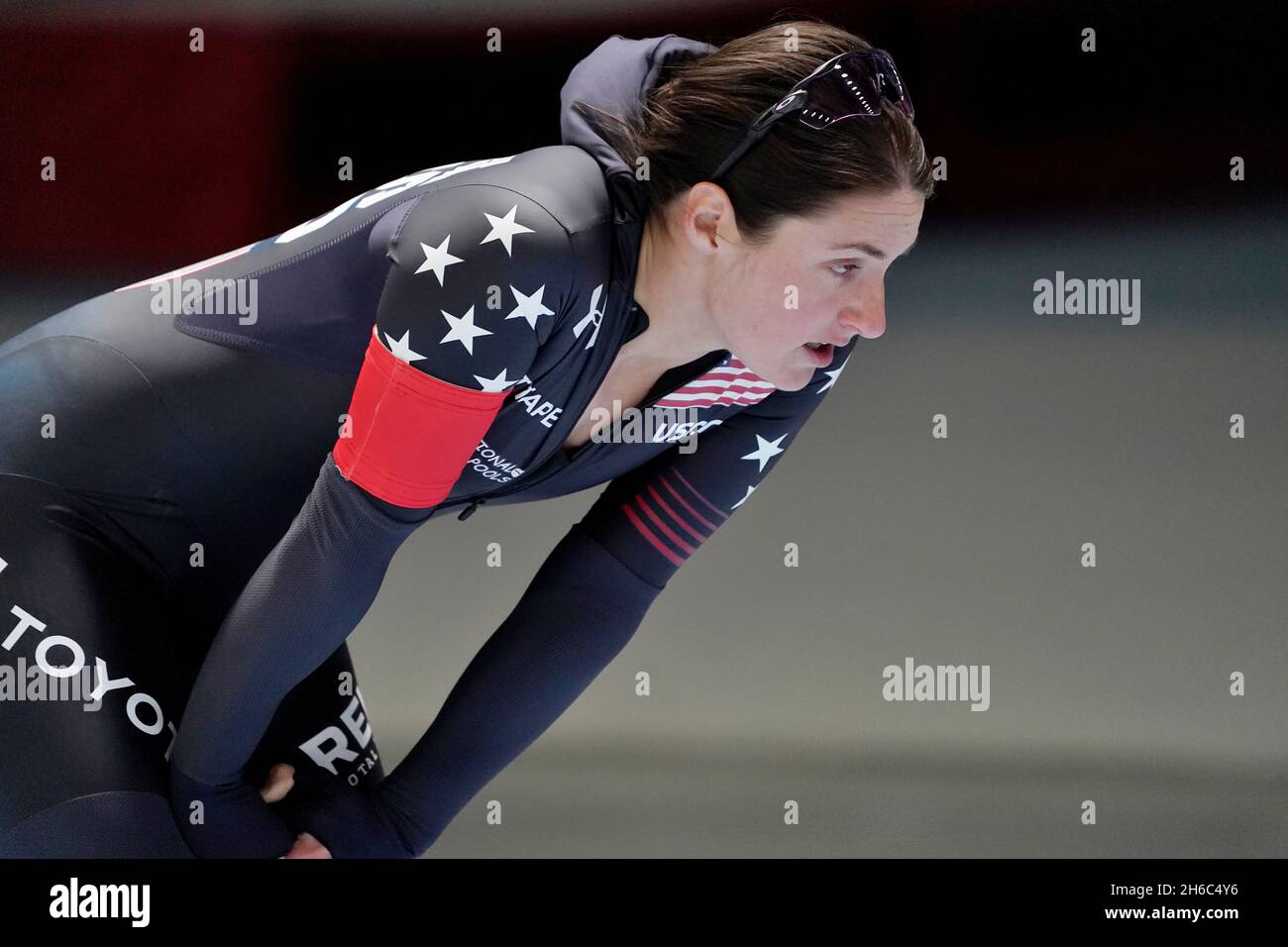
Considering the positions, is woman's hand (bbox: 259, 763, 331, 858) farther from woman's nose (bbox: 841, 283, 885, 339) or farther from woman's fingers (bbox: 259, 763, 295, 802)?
woman's nose (bbox: 841, 283, 885, 339)

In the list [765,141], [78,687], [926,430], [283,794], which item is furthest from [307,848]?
[926,430]

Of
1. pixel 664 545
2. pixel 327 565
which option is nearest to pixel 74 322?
pixel 327 565

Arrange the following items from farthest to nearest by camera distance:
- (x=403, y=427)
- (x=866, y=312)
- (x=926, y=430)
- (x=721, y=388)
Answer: (x=926, y=430) < (x=721, y=388) < (x=866, y=312) < (x=403, y=427)

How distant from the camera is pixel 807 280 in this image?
1.03 metres

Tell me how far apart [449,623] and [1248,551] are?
1356mm

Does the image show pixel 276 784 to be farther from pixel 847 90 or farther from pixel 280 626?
pixel 847 90

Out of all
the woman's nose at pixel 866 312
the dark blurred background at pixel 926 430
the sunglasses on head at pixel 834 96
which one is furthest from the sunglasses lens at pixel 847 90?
the dark blurred background at pixel 926 430

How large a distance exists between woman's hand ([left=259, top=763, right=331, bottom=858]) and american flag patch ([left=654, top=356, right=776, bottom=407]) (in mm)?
398

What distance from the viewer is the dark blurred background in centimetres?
219

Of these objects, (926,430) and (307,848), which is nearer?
(307,848)

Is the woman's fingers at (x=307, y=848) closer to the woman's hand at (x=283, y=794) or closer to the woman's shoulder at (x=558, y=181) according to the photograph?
the woman's hand at (x=283, y=794)

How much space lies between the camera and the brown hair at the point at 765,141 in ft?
3.23

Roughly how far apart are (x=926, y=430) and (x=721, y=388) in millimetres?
1561
